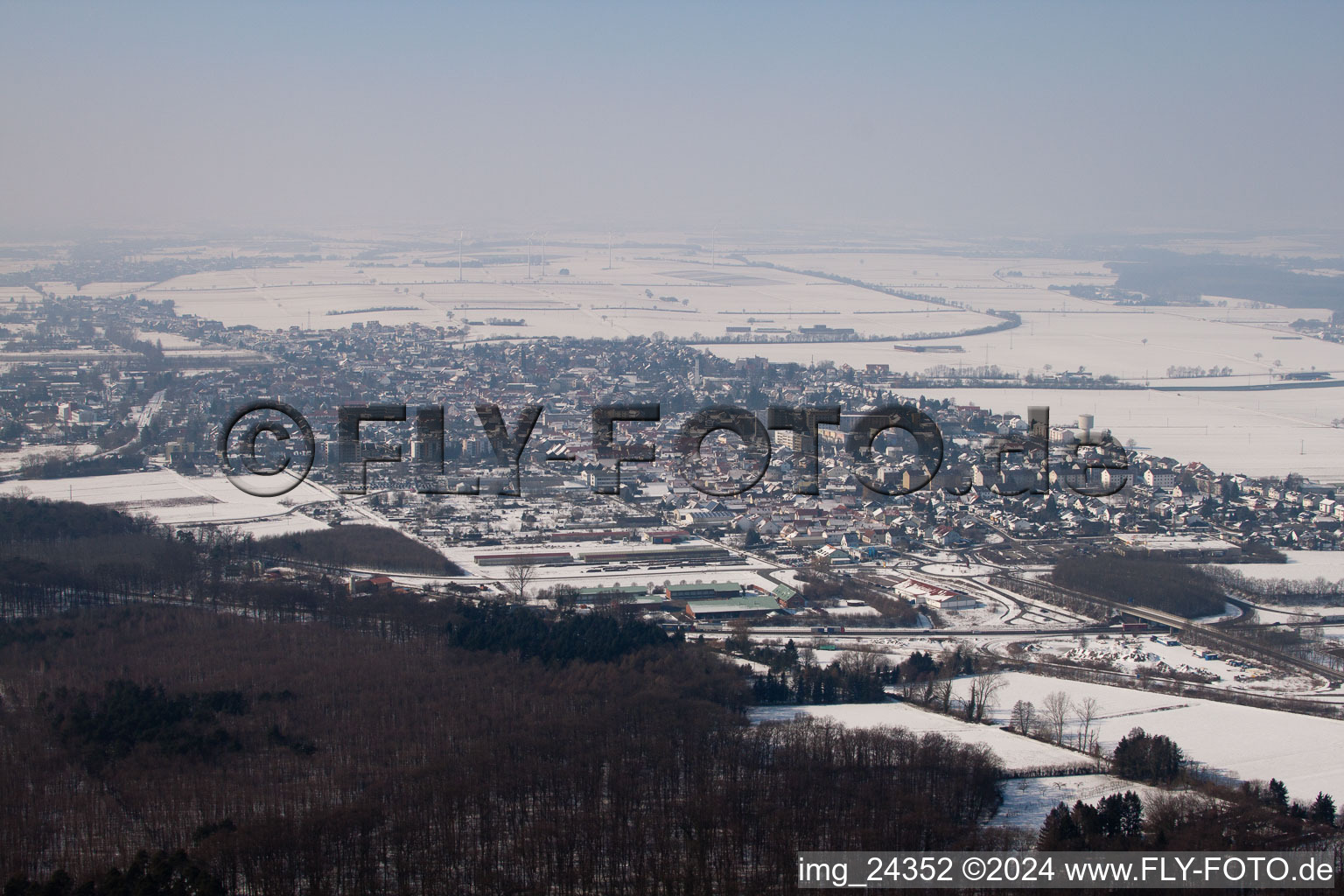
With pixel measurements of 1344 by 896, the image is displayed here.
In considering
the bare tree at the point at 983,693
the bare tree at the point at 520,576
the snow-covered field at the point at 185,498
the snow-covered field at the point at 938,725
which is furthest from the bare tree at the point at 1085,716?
the snow-covered field at the point at 185,498

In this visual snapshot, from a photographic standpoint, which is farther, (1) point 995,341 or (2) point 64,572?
(1) point 995,341

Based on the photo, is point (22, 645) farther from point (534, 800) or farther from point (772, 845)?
point (772, 845)

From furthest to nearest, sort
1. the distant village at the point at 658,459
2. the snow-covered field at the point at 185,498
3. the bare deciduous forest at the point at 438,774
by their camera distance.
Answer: the snow-covered field at the point at 185,498
the distant village at the point at 658,459
the bare deciduous forest at the point at 438,774

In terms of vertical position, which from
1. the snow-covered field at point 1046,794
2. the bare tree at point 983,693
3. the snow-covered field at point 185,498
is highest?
the snow-covered field at point 185,498

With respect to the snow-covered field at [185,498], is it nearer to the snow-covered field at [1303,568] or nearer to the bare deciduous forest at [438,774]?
the bare deciduous forest at [438,774]

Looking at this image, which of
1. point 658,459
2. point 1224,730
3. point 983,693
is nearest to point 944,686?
point 983,693

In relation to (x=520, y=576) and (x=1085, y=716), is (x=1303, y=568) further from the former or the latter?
(x=520, y=576)

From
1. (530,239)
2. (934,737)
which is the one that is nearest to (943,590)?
(934,737)

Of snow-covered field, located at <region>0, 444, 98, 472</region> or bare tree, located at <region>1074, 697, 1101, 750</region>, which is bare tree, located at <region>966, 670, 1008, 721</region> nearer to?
bare tree, located at <region>1074, 697, 1101, 750</region>
